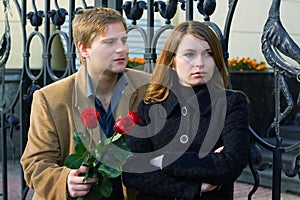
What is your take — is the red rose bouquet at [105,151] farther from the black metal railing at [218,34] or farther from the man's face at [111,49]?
the black metal railing at [218,34]

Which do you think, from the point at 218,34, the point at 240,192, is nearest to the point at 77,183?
the point at 218,34

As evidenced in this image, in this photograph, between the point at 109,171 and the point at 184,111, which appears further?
the point at 184,111

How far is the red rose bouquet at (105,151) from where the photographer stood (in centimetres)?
225

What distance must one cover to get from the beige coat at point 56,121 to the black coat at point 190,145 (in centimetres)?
34

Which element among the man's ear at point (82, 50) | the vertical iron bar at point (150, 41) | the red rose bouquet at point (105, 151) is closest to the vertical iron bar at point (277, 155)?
the red rose bouquet at point (105, 151)

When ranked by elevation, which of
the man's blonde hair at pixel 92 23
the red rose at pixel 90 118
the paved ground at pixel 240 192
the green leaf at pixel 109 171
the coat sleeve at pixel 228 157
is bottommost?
the paved ground at pixel 240 192

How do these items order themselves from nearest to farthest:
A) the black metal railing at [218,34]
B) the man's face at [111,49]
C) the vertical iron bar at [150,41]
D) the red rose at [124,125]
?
the red rose at [124,125], the black metal railing at [218,34], the man's face at [111,49], the vertical iron bar at [150,41]

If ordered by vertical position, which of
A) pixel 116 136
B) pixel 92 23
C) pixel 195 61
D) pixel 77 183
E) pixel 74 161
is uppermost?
pixel 92 23

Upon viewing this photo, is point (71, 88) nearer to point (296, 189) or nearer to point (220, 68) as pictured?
point (220, 68)

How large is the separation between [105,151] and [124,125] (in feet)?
0.45

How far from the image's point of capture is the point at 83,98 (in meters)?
2.78

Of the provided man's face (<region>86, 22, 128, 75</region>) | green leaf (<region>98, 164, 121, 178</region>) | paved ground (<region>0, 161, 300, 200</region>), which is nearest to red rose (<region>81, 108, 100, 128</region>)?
green leaf (<region>98, 164, 121, 178</region>)

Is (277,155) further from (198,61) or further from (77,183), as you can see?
(77,183)

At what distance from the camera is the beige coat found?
2.76 m
